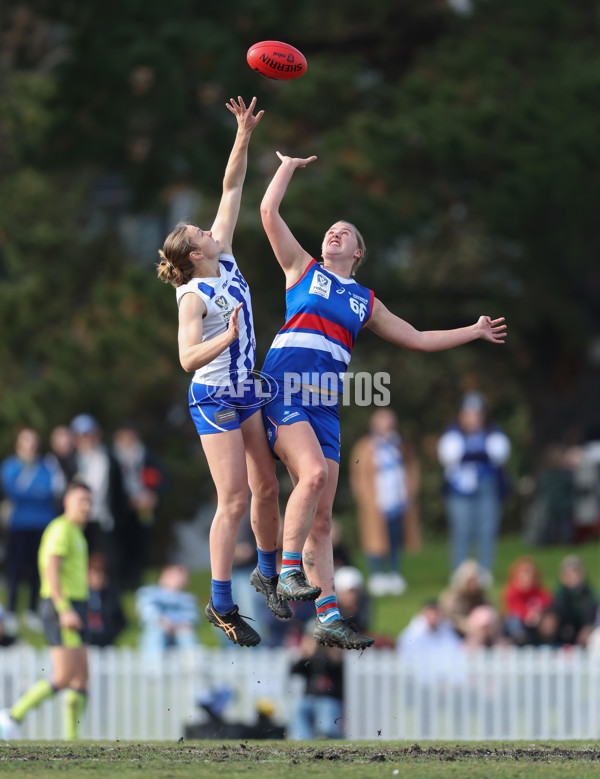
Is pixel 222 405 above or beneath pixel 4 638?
above

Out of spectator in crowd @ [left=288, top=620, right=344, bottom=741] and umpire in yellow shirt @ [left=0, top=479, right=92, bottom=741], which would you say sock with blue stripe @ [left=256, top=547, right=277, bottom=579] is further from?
spectator in crowd @ [left=288, top=620, right=344, bottom=741]

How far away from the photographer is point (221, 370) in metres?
8.37

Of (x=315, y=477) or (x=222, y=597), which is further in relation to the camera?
(x=222, y=597)

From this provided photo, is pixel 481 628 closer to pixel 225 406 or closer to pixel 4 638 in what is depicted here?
pixel 4 638

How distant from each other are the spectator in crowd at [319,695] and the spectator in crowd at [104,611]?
2.36 meters

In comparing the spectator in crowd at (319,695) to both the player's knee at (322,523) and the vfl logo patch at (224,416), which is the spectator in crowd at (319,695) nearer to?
the player's knee at (322,523)

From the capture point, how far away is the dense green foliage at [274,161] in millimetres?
19078

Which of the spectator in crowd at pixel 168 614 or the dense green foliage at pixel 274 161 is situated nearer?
the spectator in crowd at pixel 168 614

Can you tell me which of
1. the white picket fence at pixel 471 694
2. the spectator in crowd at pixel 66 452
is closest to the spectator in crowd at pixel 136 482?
the spectator in crowd at pixel 66 452

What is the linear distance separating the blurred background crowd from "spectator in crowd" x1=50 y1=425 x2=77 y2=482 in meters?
0.03

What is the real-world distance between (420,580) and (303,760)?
31.9ft

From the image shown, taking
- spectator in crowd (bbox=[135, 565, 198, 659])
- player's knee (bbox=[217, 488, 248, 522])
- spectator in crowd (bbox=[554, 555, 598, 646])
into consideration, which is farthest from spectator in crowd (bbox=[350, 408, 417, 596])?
player's knee (bbox=[217, 488, 248, 522])

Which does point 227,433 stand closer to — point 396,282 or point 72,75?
point 72,75

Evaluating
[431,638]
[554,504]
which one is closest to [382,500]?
[431,638]
